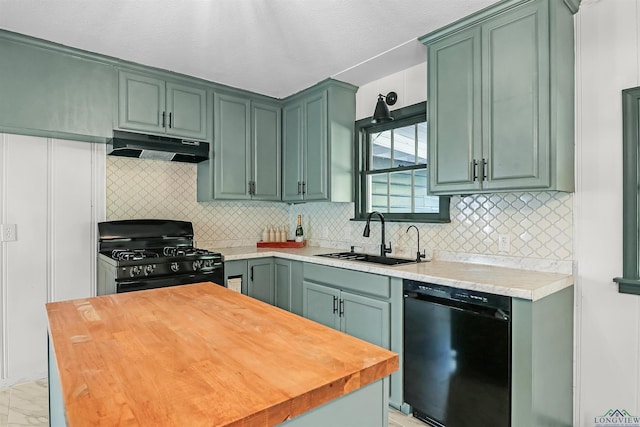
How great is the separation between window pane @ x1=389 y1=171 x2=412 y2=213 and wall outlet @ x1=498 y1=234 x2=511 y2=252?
799 millimetres

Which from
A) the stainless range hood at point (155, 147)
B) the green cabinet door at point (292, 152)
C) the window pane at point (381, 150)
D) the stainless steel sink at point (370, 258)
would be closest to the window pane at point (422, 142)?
the window pane at point (381, 150)

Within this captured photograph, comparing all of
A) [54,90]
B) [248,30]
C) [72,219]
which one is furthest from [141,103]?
[248,30]

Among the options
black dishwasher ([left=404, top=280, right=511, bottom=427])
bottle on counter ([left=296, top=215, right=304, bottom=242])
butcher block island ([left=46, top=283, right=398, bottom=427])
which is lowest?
black dishwasher ([left=404, top=280, right=511, bottom=427])

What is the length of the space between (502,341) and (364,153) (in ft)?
6.80

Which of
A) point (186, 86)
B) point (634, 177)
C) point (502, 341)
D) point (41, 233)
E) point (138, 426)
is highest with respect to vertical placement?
point (186, 86)

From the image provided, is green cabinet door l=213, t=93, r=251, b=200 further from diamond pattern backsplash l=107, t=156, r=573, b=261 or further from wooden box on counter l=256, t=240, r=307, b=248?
wooden box on counter l=256, t=240, r=307, b=248

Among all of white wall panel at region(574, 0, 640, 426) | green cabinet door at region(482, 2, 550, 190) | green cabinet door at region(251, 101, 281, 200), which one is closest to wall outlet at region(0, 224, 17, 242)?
green cabinet door at region(251, 101, 281, 200)

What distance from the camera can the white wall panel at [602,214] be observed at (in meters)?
1.96

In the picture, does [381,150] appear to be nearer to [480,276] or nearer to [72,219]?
[480,276]

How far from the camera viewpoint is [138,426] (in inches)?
26.0

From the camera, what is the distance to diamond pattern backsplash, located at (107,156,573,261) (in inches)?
89.0

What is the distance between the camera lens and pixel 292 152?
148 inches

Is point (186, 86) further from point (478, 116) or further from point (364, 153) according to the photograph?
point (478, 116)

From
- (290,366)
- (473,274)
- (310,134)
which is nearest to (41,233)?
(310,134)
